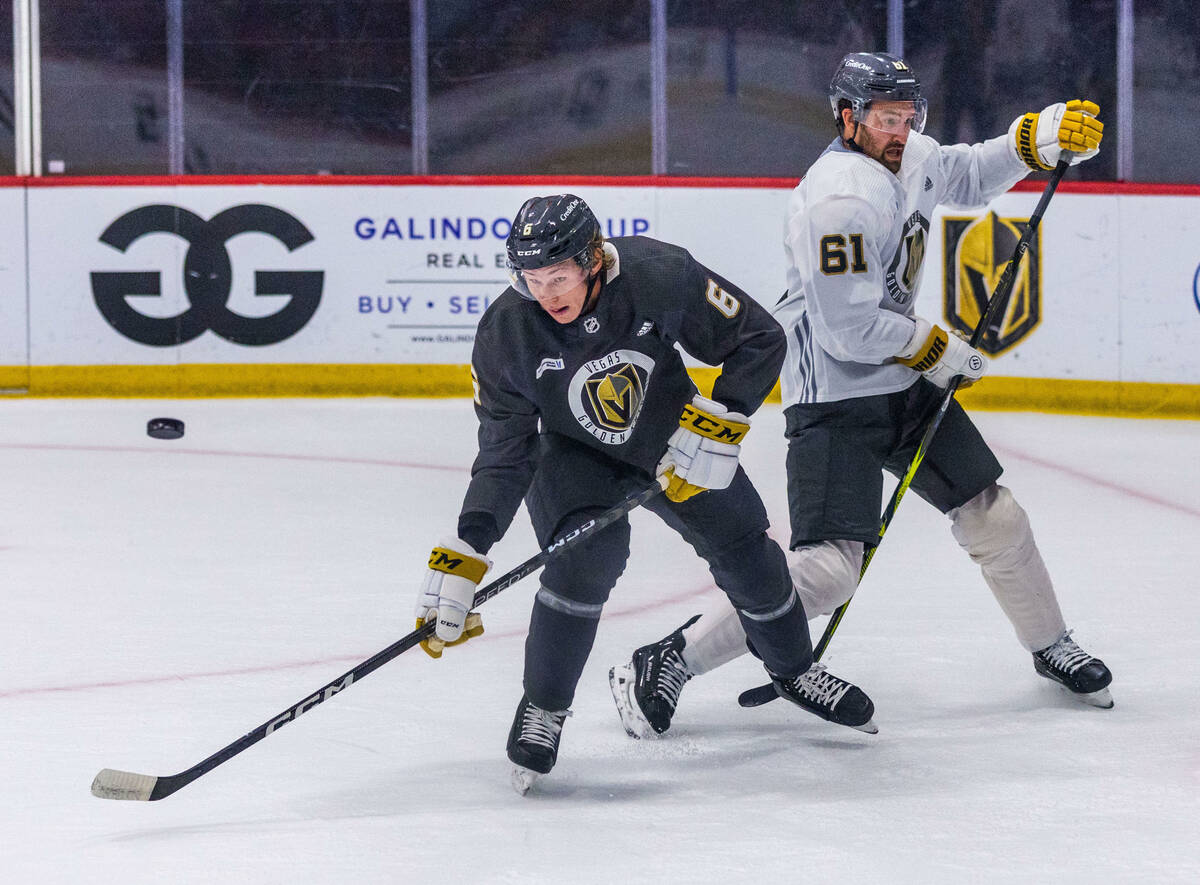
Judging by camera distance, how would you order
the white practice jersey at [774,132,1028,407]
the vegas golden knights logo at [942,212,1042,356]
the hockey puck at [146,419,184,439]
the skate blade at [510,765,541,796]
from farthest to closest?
the vegas golden knights logo at [942,212,1042,356] → the hockey puck at [146,419,184,439] → the white practice jersey at [774,132,1028,407] → the skate blade at [510,765,541,796]

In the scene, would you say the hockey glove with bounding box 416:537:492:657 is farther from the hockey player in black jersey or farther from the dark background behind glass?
the dark background behind glass

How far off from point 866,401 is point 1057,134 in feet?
2.09

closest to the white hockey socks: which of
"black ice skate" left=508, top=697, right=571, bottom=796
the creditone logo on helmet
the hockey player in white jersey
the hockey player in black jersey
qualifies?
the hockey player in white jersey

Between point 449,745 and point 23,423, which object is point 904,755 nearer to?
point 449,745

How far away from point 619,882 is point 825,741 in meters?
0.70

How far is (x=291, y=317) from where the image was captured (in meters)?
6.55

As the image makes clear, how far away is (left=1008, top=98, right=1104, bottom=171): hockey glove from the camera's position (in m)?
2.87

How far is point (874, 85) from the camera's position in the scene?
2.63m

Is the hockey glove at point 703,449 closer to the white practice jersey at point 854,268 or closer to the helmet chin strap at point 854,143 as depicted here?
the white practice jersey at point 854,268

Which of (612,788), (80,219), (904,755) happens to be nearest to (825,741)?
(904,755)

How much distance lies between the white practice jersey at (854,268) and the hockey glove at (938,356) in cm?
2

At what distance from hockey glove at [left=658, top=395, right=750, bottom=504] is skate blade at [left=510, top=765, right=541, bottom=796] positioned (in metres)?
0.47

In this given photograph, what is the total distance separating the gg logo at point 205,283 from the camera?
651 cm

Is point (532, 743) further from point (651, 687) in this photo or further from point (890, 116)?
point (890, 116)
